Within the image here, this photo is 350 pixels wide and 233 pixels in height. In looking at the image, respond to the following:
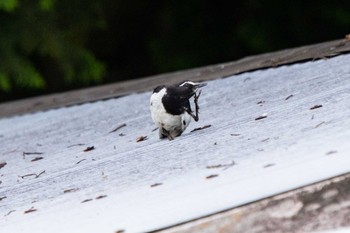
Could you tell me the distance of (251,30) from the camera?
7801 mm

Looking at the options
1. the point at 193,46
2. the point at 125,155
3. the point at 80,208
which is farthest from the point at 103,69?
the point at 80,208

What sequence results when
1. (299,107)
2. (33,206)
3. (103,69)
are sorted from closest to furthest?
(33,206) → (299,107) → (103,69)

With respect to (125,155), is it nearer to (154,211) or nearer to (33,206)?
(33,206)

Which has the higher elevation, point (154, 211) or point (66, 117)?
point (154, 211)

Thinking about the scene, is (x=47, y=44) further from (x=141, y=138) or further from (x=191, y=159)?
(x=191, y=159)

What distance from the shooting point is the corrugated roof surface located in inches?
80.0

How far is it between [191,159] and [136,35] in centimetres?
651

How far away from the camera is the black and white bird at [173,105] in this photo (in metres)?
2.87

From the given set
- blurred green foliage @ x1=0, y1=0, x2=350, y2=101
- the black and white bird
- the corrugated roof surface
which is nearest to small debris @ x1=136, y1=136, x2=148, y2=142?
the corrugated roof surface

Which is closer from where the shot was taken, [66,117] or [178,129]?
[178,129]

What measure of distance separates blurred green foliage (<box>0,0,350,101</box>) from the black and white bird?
13.2ft

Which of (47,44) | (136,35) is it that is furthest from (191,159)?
(136,35)

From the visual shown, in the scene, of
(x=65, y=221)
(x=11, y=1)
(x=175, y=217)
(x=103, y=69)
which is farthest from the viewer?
(x=103, y=69)

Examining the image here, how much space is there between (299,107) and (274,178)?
969mm
